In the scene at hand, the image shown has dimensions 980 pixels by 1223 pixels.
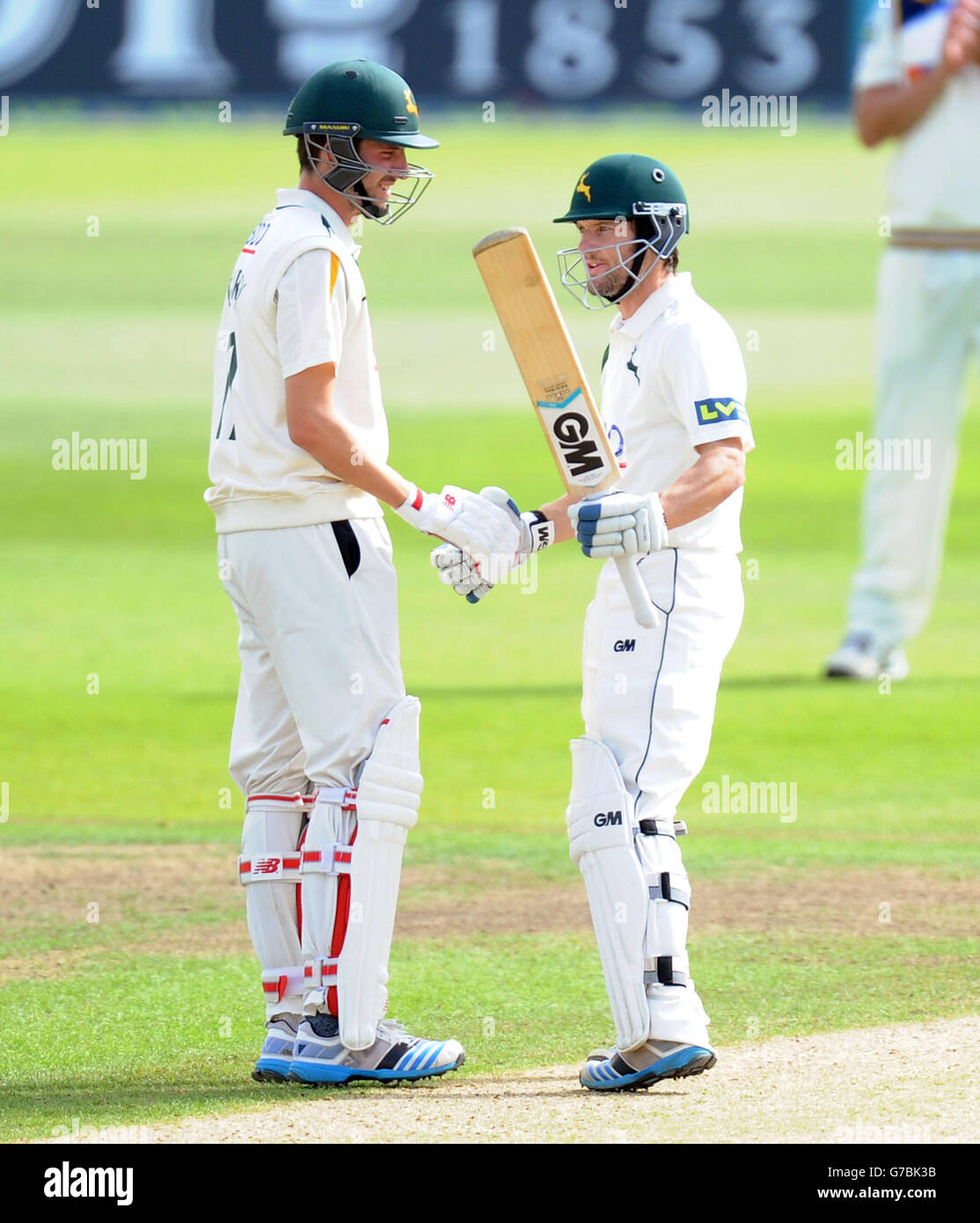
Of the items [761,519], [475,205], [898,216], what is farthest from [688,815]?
[475,205]

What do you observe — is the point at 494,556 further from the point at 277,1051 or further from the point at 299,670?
the point at 277,1051

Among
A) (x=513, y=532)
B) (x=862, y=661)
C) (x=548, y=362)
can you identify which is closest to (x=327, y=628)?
(x=513, y=532)

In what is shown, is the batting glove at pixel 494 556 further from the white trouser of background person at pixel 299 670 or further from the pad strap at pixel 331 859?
the pad strap at pixel 331 859

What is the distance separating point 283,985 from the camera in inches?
185

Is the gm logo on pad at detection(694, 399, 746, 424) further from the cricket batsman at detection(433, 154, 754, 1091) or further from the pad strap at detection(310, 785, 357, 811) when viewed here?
the pad strap at detection(310, 785, 357, 811)

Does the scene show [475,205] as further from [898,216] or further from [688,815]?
[688,815]

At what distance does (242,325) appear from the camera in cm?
461

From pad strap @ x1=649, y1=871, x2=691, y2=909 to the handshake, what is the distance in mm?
711

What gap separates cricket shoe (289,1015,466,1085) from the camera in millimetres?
4500

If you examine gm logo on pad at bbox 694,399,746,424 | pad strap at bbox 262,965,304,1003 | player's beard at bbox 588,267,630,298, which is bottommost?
pad strap at bbox 262,965,304,1003

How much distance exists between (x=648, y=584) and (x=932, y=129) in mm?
6489

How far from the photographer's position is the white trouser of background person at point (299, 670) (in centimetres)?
455

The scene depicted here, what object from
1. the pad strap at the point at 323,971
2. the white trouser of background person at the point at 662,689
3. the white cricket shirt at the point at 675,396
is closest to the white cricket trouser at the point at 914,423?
the white cricket shirt at the point at 675,396

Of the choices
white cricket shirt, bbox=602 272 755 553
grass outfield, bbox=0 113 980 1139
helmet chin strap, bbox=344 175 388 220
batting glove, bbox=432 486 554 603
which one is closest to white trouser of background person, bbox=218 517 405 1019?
batting glove, bbox=432 486 554 603
